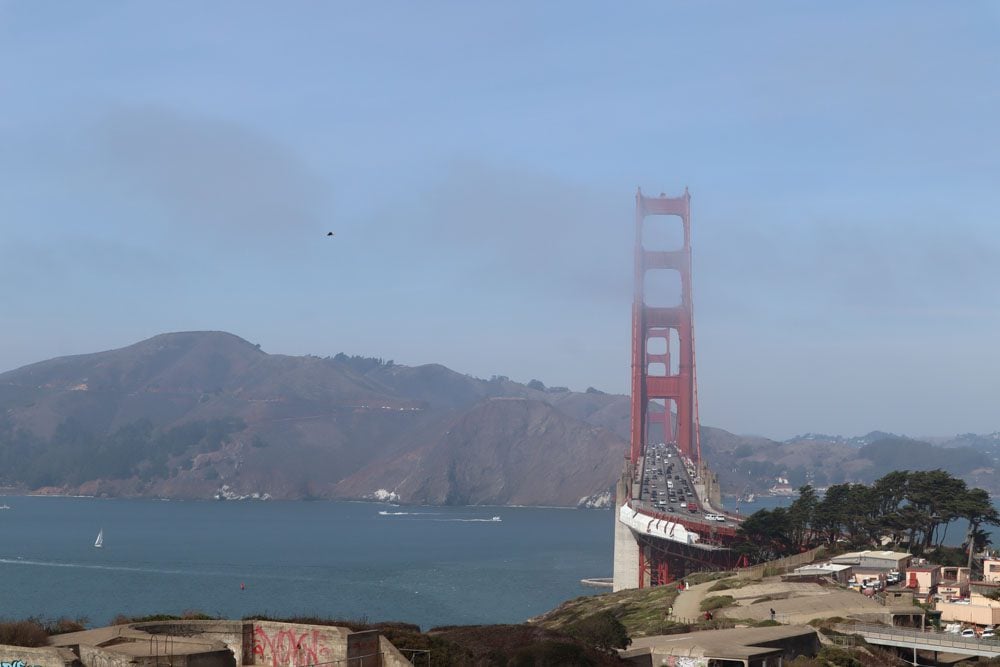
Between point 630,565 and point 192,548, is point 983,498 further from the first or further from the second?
point 192,548

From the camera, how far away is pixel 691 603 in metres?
54.4

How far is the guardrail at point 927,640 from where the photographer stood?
127ft

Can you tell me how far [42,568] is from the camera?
12269 centimetres

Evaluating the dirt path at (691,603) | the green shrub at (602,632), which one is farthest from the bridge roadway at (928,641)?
the dirt path at (691,603)

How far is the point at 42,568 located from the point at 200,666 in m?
110

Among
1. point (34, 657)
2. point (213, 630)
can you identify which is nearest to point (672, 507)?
point (213, 630)

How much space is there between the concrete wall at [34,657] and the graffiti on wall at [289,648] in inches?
128

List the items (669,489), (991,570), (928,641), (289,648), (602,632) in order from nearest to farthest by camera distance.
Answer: (289,648) < (602,632) < (928,641) < (991,570) < (669,489)

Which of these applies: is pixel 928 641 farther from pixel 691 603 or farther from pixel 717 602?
pixel 691 603

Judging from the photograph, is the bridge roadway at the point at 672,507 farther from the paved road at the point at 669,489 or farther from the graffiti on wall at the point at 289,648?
the graffiti on wall at the point at 289,648

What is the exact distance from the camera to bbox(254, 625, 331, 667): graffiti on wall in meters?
21.0

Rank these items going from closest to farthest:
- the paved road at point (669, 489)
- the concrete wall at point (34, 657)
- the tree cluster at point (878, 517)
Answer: the concrete wall at point (34, 657) → the tree cluster at point (878, 517) → the paved road at point (669, 489)

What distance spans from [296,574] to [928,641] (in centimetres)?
8486

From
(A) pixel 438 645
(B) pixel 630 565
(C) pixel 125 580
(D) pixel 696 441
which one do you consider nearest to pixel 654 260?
(D) pixel 696 441
